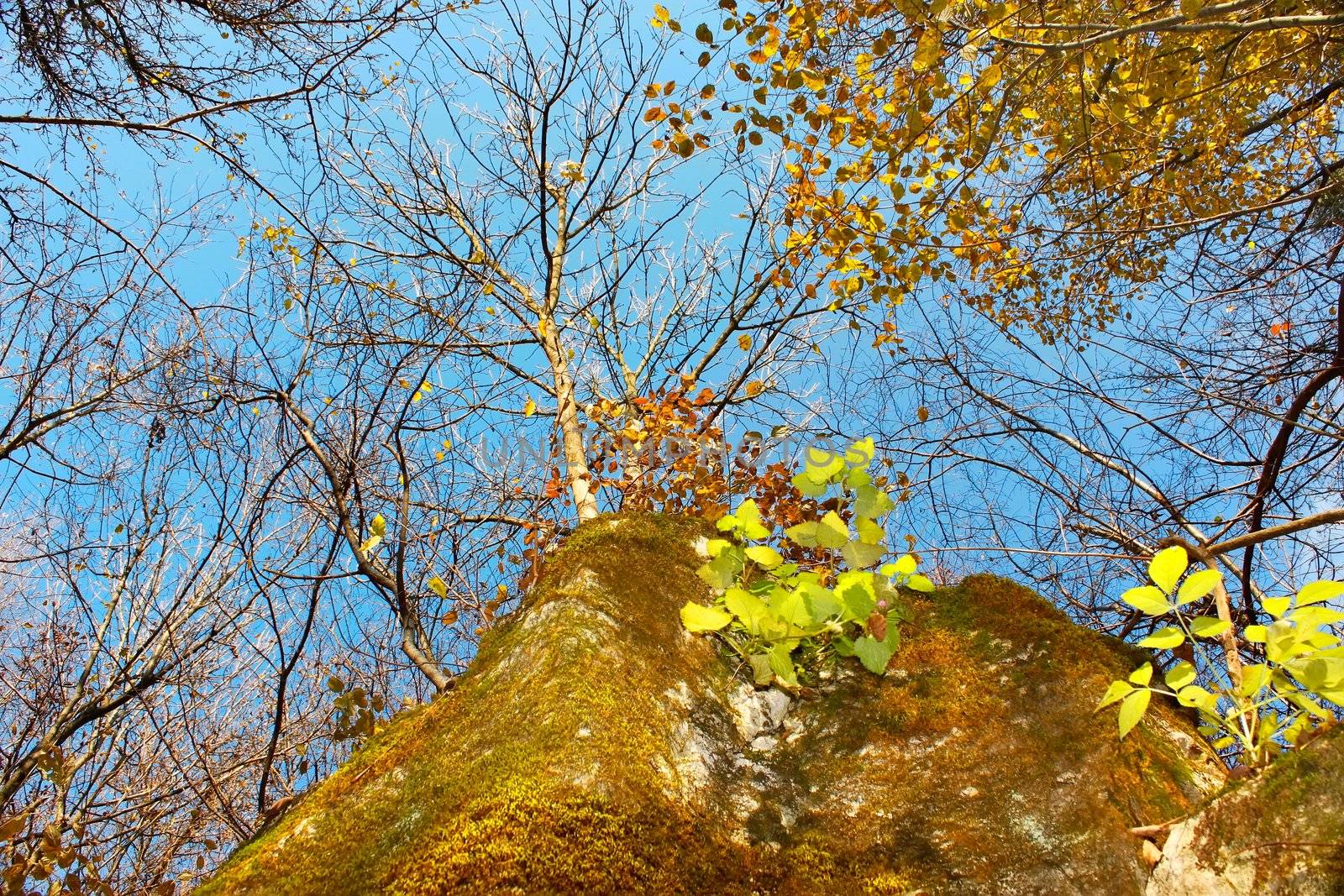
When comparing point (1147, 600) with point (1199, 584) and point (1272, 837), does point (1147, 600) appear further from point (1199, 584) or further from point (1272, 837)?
point (1272, 837)

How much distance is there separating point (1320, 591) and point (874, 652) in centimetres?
92

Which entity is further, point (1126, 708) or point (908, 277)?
point (908, 277)

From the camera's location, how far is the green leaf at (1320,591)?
135cm

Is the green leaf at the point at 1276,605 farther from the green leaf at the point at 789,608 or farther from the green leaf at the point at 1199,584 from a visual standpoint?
the green leaf at the point at 789,608

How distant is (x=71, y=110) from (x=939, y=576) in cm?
653

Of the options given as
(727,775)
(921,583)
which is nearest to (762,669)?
(727,775)

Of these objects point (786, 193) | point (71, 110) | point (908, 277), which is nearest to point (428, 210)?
point (71, 110)

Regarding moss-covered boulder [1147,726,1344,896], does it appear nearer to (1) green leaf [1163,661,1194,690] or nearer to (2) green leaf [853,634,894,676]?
(1) green leaf [1163,661,1194,690]

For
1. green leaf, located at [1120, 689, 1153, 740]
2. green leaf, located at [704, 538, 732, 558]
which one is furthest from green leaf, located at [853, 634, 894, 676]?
green leaf, located at [1120, 689, 1153, 740]

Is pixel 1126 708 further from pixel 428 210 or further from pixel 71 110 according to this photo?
pixel 428 210

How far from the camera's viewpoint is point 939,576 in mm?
5535

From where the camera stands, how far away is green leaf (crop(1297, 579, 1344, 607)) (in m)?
1.35

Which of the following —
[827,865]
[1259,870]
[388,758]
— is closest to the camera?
[1259,870]

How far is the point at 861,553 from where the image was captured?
1949 mm
